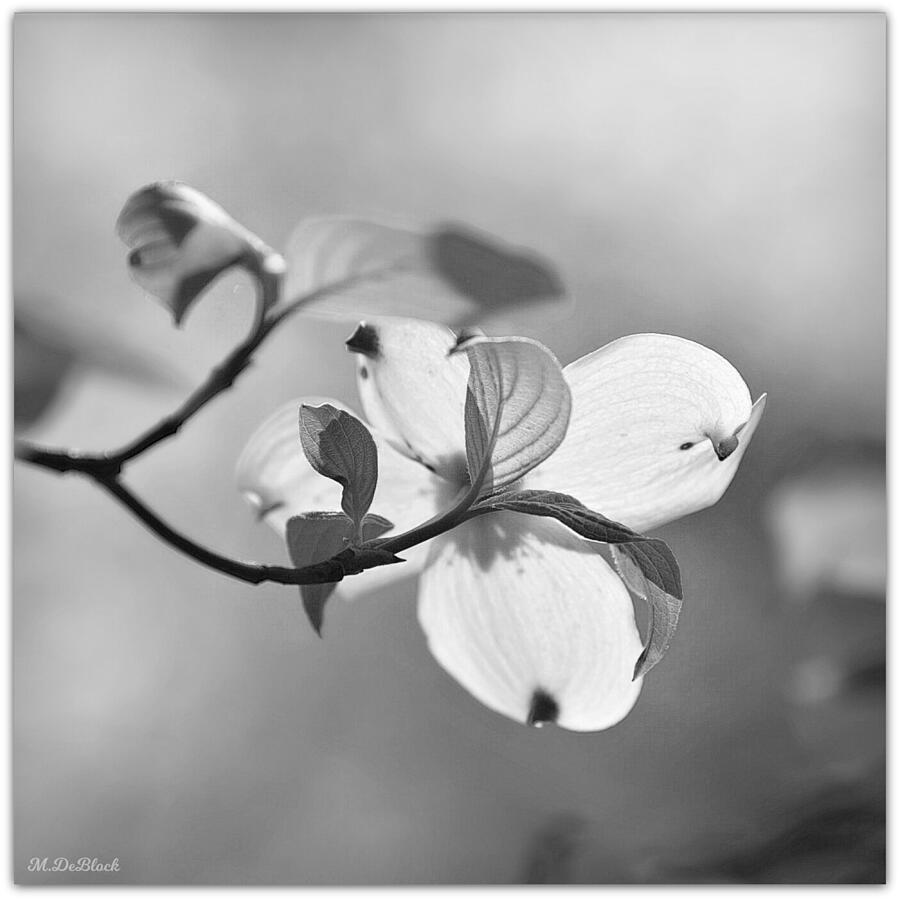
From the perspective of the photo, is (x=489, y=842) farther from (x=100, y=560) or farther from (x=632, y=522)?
(x=632, y=522)

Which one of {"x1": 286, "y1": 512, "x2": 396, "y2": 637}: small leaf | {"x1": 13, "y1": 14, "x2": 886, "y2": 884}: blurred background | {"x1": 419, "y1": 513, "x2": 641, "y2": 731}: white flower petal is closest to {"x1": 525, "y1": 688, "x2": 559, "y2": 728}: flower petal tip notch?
{"x1": 419, "y1": 513, "x2": 641, "y2": 731}: white flower petal

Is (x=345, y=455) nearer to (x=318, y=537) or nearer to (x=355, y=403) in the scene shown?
(x=318, y=537)

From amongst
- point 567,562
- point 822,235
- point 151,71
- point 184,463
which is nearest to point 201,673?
point 184,463

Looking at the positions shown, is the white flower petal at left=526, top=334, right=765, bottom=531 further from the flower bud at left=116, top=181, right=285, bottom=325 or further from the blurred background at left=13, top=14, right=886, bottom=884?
the blurred background at left=13, top=14, right=886, bottom=884

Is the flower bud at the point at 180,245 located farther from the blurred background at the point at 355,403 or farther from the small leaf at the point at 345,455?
the blurred background at the point at 355,403

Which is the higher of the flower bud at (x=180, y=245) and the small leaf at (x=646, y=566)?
the flower bud at (x=180, y=245)

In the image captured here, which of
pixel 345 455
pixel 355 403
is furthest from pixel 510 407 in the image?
pixel 355 403

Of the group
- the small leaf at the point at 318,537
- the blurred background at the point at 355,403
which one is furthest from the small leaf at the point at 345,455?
the blurred background at the point at 355,403
